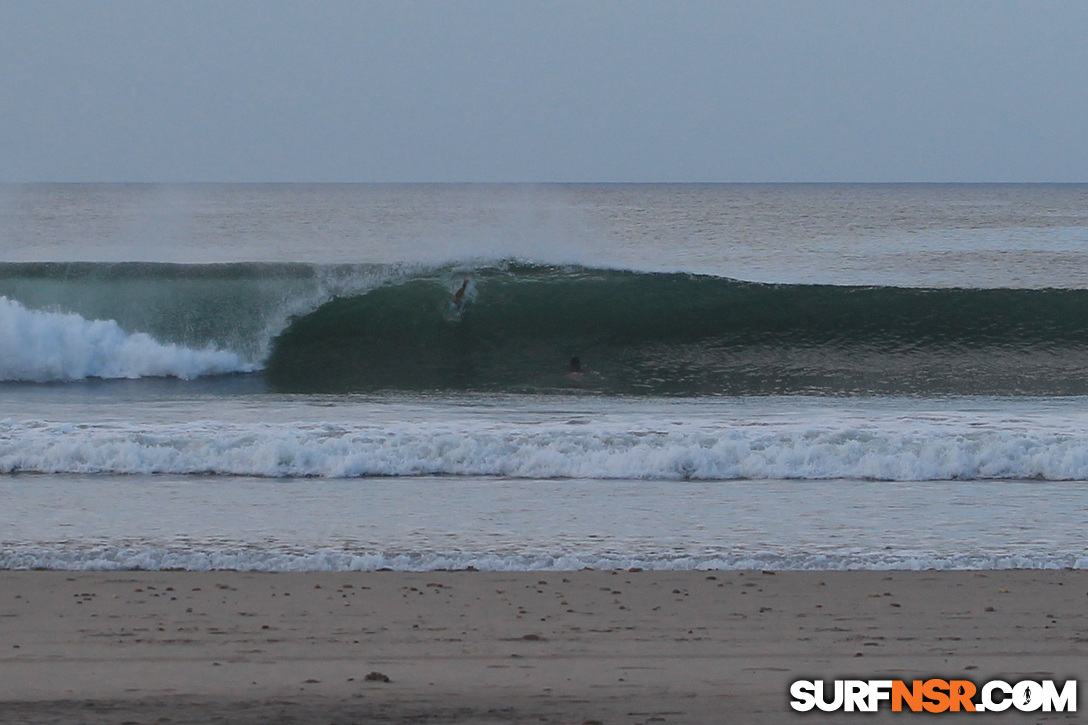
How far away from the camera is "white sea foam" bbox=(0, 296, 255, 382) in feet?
42.3

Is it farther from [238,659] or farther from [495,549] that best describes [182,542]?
[238,659]

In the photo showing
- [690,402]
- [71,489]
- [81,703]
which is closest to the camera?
[81,703]

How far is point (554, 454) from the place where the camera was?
7.79 metres

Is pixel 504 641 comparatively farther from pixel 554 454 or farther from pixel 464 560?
pixel 554 454

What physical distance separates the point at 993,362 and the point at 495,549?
10033 millimetres

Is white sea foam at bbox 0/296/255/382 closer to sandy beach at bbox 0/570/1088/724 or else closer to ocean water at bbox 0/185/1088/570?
ocean water at bbox 0/185/1088/570

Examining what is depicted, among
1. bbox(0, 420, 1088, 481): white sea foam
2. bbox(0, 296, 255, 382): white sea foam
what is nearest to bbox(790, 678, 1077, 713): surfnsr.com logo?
bbox(0, 420, 1088, 481): white sea foam

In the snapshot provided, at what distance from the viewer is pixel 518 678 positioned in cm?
358

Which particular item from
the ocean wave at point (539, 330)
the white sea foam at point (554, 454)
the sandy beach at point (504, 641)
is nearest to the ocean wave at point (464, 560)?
the sandy beach at point (504, 641)

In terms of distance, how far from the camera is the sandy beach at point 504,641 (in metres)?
3.33

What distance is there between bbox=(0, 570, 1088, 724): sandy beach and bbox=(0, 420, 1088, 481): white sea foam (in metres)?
2.58

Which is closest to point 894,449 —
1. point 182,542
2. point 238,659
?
point 182,542

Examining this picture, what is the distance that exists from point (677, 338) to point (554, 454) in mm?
7312

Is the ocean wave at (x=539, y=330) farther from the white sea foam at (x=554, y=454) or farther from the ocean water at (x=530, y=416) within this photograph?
the white sea foam at (x=554, y=454)
